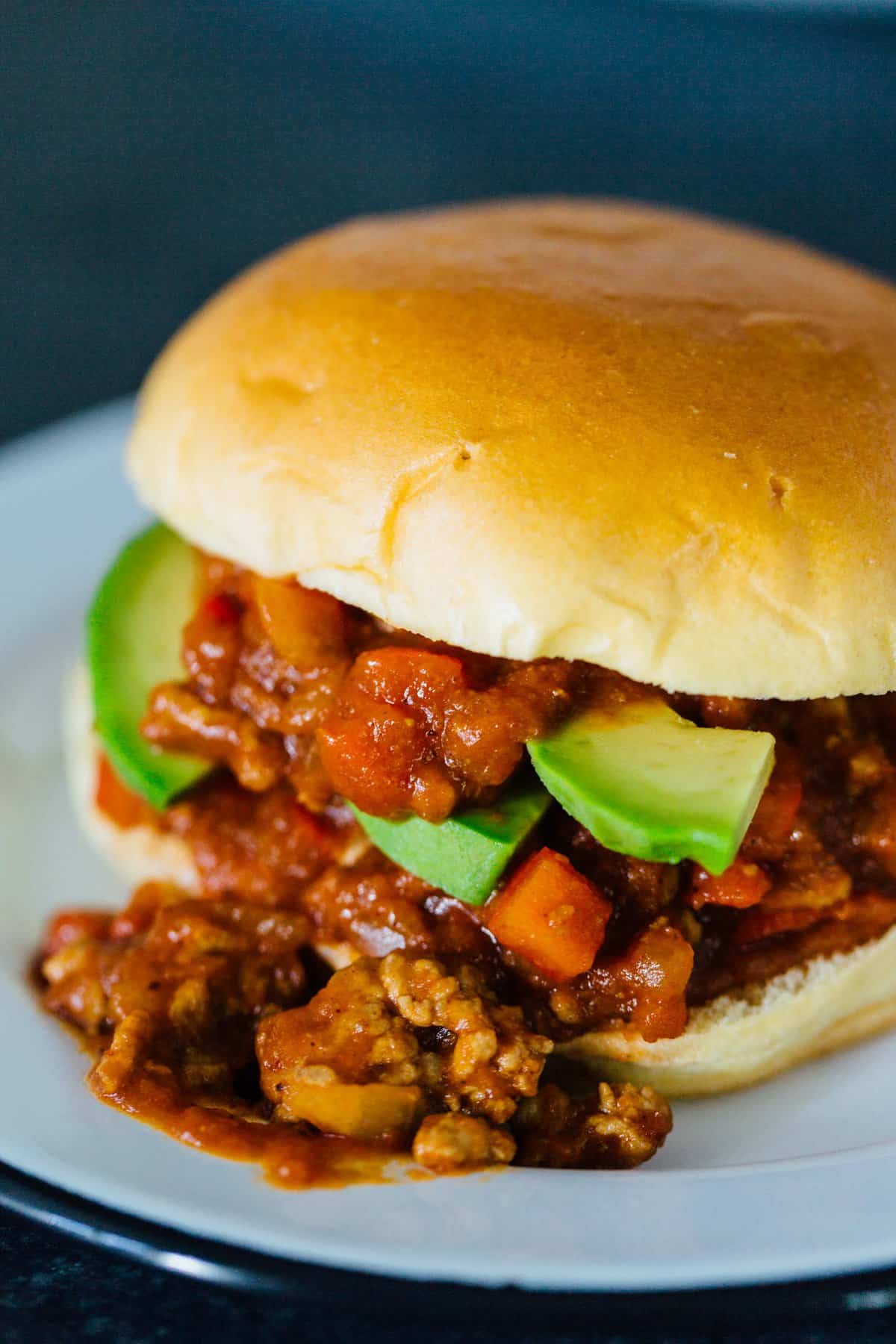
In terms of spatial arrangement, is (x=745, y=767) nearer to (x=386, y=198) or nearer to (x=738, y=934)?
(x=738, y=934)

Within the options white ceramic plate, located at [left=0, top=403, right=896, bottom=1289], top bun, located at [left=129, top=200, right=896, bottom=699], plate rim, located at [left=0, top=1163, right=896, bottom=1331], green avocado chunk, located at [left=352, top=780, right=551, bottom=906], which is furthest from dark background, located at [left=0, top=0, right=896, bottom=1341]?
plate rim, located at [left=0, top=1163, right=896, bottom=1331]

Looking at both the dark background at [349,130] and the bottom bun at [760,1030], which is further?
the dark background at [349,130]

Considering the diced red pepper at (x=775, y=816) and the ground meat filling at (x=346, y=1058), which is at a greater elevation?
the diced red pepper at (x=775, y=816)

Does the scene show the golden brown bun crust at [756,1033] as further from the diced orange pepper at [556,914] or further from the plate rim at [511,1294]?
the plate rim at [511,1294]

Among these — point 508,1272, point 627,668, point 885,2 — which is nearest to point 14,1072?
point 508,1272

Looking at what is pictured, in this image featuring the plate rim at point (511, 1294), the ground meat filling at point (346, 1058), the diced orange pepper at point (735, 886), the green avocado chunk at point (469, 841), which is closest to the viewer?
the plate rim at point (511, 1294)

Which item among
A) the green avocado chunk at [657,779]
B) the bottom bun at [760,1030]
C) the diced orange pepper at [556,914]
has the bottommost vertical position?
the bottom bun at [760,1030]

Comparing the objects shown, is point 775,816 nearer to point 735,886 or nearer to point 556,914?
point 735,886

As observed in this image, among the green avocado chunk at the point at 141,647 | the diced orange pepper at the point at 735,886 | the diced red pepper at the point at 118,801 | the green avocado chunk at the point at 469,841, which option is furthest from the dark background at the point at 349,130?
the diced orange pepper at the point at 735,886
